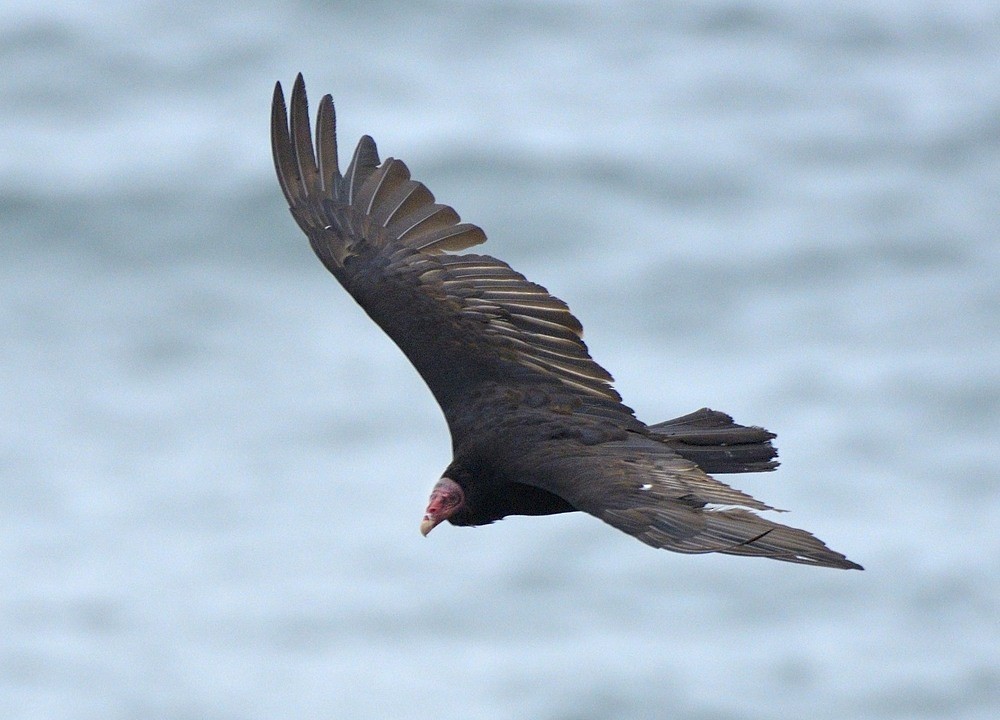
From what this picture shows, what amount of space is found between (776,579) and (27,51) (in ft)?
24.9

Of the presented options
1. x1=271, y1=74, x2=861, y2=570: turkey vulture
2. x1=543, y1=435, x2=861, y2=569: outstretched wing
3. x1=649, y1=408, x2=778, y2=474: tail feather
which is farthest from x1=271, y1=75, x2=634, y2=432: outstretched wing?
x1=543, y1=435, x2=861, y2=569: outstretched wing

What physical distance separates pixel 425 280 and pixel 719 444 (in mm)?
1442

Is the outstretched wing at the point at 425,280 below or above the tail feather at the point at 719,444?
above

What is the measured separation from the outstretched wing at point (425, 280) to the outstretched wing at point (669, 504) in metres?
0.51

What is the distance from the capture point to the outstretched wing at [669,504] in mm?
6695

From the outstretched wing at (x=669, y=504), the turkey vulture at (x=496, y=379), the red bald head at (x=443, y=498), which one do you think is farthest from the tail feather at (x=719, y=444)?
the red bald head at (x=443, y=498)

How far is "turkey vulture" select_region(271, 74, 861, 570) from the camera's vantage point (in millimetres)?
7457

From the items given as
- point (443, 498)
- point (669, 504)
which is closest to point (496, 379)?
point (443, 498)

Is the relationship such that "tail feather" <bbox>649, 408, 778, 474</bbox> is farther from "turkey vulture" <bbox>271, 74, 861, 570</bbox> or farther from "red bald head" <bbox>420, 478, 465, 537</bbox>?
"red bald head" <bbox>420, 478, 465, 537</bbox>

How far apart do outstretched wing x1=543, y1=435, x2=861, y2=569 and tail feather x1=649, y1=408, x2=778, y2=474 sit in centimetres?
20

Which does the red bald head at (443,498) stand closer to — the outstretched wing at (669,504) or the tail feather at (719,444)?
the outstretched wing at (669,504)

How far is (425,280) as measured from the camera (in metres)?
8.84

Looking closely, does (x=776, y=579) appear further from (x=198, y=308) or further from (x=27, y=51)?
(x=27, y=51)

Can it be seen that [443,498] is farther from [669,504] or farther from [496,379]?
[669,504]
